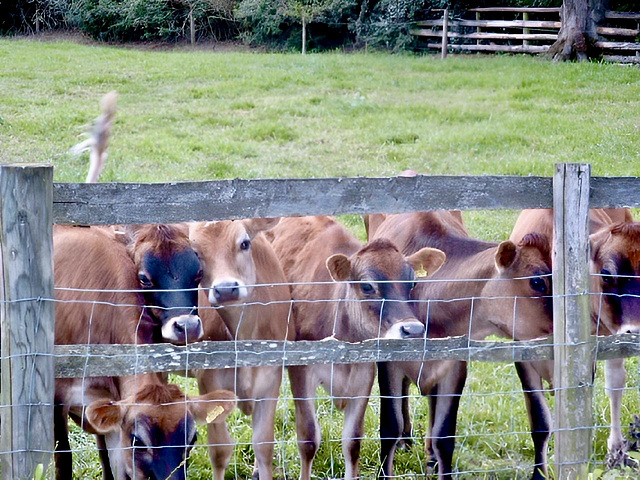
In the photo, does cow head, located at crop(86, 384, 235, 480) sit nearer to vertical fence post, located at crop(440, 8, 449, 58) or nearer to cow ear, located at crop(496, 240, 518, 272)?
cow ear, located at crop(496, 240, 518, 272)

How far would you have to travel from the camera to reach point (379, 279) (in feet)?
16.0

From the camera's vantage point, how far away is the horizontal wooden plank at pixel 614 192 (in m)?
4.20

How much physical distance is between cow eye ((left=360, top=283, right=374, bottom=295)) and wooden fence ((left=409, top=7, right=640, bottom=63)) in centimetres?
2040

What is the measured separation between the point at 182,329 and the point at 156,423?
523mm

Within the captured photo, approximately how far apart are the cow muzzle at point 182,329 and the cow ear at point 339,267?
0.85 meters

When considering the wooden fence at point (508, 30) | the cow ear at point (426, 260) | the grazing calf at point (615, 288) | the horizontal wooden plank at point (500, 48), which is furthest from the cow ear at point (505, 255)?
the horizontal wooden plank at point (500, 48)

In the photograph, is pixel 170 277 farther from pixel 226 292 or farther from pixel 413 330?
pixel 413 330

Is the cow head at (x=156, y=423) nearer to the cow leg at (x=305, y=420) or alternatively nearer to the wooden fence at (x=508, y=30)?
the cow leg at (x=305, y=420)

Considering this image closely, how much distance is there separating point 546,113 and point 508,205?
37.8 feet

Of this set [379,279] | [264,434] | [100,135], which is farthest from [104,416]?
[100,135]

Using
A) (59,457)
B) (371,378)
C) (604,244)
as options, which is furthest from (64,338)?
(604,244)

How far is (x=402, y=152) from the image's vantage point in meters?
12.8

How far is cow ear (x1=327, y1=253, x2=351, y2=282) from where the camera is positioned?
4860 millimetres

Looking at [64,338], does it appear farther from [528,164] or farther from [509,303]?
[528,164]
